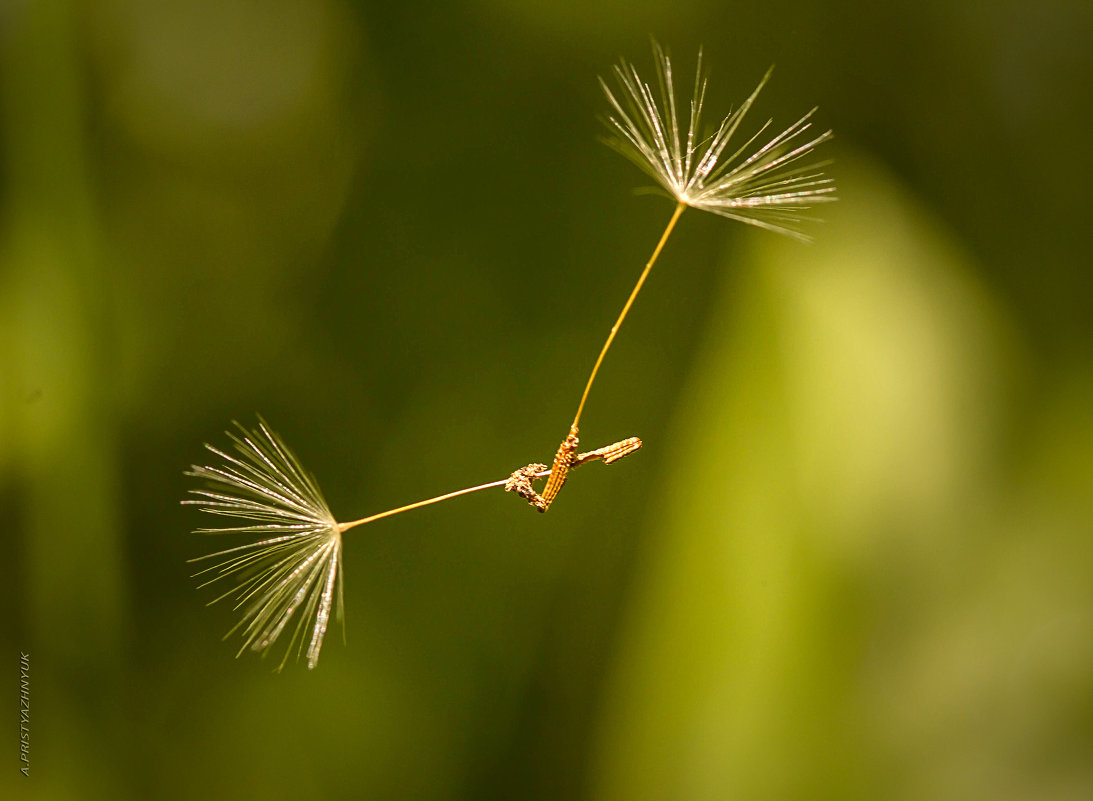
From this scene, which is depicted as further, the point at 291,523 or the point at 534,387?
the point at 534,387

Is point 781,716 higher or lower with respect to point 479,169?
lower

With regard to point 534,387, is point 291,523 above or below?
below

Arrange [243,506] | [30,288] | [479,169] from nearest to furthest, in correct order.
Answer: [243,506], [30,288], [479,169]

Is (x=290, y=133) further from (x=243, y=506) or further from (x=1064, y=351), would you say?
(x=1064, y=351)

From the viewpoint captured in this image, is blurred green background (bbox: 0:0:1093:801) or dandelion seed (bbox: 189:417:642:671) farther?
blurred green background (bbox: 0:0:1093:801)

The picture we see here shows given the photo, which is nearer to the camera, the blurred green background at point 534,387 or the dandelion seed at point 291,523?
the dandelion seed at point 291,523

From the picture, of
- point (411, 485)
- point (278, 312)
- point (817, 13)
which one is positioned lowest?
point (411, 485)

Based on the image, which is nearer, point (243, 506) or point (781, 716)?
point (243, 506)

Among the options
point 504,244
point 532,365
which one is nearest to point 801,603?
point 532,365
